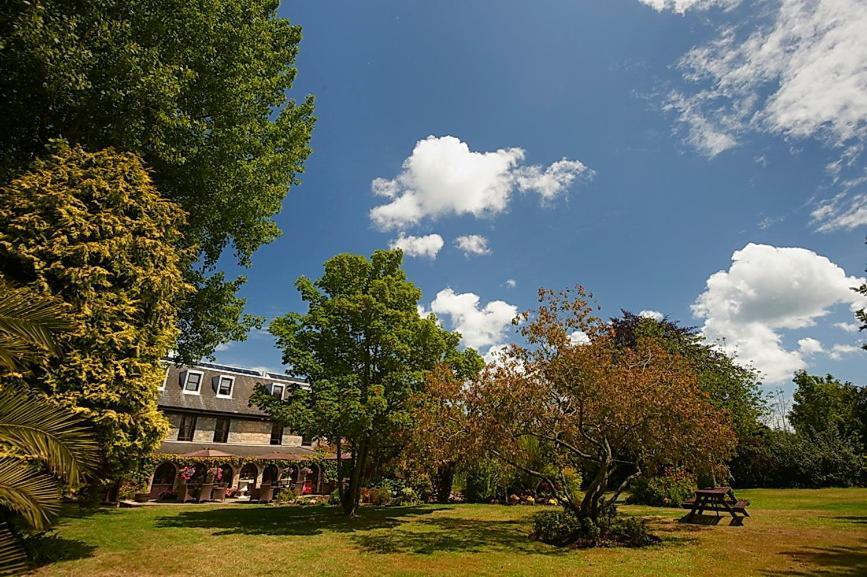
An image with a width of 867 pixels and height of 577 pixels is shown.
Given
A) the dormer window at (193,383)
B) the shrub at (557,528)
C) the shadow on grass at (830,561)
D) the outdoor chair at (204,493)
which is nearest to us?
the shadow on grass at (830,561)

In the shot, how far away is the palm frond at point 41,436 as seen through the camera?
6.78 meters

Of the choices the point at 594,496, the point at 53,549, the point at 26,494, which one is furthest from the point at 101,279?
the point at 594,496

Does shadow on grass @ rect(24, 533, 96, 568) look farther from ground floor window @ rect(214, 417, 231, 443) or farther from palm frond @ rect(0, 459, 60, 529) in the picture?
ground floor window @ rect(214, 417, 231, 443)

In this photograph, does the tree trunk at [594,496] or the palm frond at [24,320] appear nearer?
the palm frond at [24,320]

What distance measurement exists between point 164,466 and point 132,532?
2062 centimetres

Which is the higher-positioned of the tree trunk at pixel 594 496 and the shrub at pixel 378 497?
the tree trunk at pixel 594 496

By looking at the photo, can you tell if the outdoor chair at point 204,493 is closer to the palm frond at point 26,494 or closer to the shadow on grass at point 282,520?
the shadow on grass at point 282,520

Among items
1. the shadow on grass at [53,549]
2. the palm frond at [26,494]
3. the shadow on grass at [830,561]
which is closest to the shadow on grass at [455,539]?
the shadow on grass at [830,561]

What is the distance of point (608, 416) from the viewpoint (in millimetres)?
12641

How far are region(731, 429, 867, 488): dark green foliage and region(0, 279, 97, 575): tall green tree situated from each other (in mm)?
41426

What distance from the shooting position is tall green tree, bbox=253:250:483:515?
1683 cm

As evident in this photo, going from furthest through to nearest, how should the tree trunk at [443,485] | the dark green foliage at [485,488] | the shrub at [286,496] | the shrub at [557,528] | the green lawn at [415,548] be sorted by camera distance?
the dark green foliage at [485,488] → the tree trunk at [443,485] → the shrub at [286,496] → the shrub at [557,528] → the green lawn at [415,548]

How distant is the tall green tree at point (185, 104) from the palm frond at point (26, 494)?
7.98 metres

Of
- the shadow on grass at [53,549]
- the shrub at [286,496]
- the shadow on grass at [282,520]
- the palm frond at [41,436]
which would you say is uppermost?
the palm frond at [41,436]
